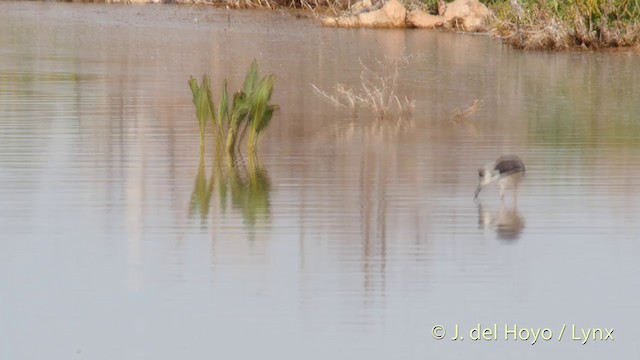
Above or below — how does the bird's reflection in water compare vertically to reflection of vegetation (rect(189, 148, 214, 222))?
below

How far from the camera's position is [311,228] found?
10.3 meters

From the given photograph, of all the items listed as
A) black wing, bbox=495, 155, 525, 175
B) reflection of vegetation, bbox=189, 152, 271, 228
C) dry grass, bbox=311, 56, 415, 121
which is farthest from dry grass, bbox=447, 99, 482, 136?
black wing, bbox=495, 155, 525, 175

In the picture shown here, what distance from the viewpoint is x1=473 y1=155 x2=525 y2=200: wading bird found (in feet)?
38.4

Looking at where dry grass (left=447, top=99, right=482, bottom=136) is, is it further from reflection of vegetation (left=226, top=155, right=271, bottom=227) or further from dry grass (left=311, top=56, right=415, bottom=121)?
reflection of vegetation (left=226, top=155, right=271, bottom=227)

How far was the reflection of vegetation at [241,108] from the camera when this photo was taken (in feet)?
44.8

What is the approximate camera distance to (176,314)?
8094 mm

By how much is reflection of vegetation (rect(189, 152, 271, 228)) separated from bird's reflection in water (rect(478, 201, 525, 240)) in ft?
4.60

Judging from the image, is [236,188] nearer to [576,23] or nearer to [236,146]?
[236,146]

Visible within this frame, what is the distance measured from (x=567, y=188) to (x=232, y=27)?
2186 cm

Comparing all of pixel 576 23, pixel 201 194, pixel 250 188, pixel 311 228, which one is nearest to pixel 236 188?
pixel 250 188

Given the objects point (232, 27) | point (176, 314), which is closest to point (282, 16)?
point (232, 27)

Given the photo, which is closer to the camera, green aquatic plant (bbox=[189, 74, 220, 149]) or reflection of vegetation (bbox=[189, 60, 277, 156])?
reflection of vegetation (bbox=[189, 60, 277, 156])

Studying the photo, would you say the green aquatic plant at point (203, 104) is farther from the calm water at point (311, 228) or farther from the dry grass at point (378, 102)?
the dry grass at point (378, 102)

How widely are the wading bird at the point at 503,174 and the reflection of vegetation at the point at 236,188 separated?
1510 mm
